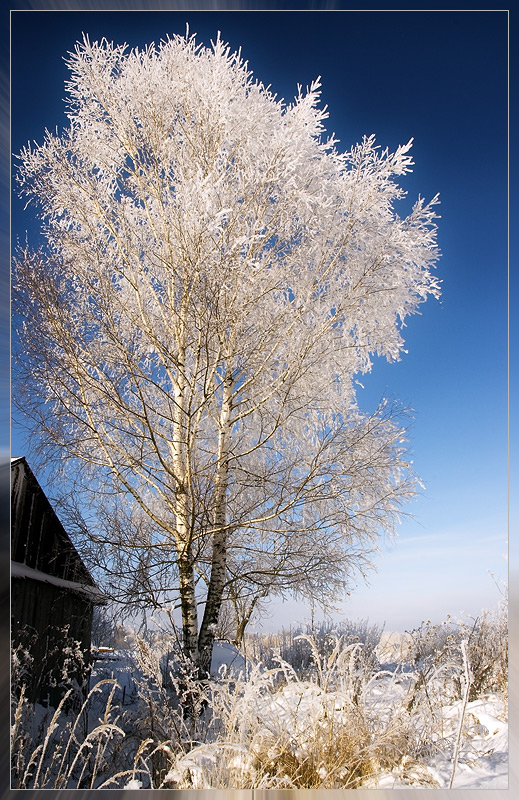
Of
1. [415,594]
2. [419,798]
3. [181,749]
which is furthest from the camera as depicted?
[415,594]

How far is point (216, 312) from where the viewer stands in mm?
3512

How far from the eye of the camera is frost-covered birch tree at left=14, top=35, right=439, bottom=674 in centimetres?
363

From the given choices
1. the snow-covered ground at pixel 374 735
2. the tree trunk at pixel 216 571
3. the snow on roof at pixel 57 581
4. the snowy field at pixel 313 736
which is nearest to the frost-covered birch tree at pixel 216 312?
the tree trunk at pixel 216 571

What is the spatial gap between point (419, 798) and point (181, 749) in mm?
1065

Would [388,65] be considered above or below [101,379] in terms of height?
above

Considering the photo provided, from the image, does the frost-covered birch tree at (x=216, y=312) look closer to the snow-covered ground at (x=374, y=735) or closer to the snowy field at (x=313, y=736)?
the snowy field at (x=313, y=736)

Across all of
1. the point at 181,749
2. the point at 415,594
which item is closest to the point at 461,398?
the point at 415,594

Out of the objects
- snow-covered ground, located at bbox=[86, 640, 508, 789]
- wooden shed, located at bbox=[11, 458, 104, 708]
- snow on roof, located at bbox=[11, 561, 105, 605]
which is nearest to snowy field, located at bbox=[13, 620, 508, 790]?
snow-covered ground, located at bbox=[86, 640, 508, 789]

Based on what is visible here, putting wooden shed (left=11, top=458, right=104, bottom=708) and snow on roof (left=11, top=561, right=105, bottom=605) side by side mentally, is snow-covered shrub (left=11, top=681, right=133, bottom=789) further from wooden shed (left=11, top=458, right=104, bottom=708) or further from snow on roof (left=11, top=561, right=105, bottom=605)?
snow on roof (left=11, top=561, right=105, bottom=605)

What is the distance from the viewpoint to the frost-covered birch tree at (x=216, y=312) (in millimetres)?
3631

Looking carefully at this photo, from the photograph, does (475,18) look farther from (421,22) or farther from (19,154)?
(19,154)

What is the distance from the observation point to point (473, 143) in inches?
144

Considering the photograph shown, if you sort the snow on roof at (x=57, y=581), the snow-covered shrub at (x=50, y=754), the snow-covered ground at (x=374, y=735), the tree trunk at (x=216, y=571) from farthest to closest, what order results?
the tree trunk at (x=216, y=571), the snow on roof at (x=57, y=581), the snow-covered shrub at (x=50, y=754), the snow-covered ground at (x=374, y=735)

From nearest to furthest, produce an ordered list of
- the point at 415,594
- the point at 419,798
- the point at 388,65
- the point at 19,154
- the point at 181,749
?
1. the point at 419,798
2. the point at 181,749
3. the point at 415,594
4. the point at 388,65
5. the point at 19,154
